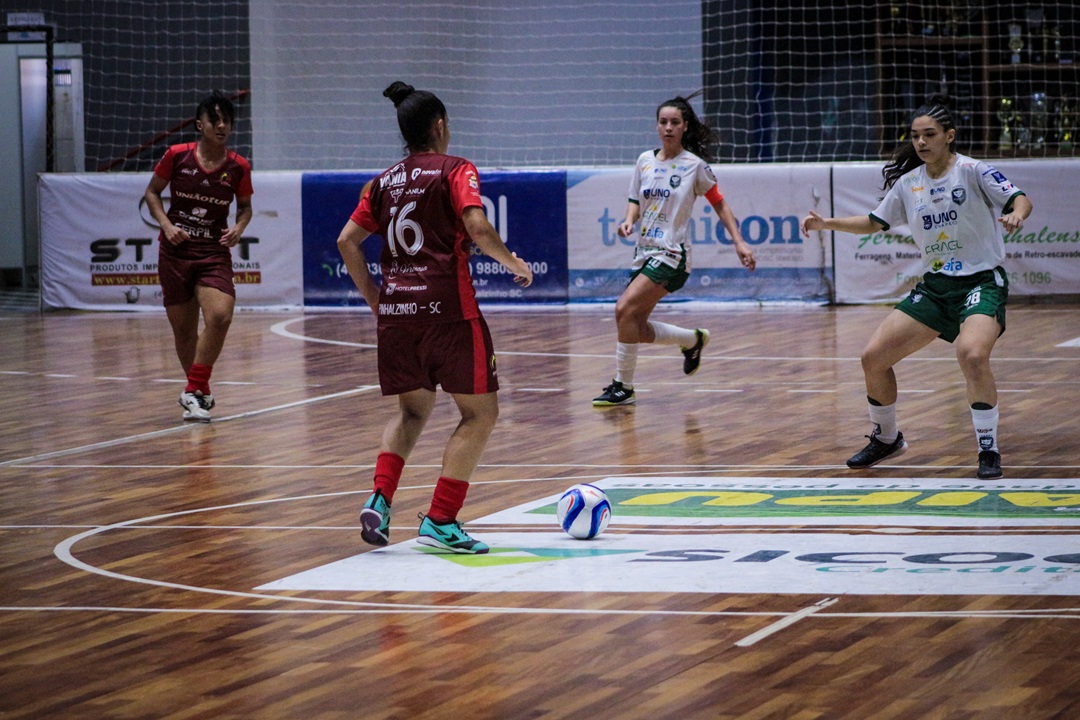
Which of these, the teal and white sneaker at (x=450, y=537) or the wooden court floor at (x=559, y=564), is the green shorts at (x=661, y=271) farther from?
the teal and white sneaker at (x=450, y=537)

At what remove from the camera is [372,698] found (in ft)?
13.4

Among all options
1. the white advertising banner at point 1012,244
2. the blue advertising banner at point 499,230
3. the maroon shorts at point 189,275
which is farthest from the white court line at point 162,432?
the white advertising banner at point 1012,244

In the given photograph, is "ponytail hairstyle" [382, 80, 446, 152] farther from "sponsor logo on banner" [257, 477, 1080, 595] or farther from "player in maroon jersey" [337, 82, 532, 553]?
"sponsor logo on banner" [257, 477, 1080, 595]

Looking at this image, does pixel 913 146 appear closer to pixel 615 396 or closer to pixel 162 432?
pixel 615 396

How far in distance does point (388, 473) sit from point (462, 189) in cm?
111

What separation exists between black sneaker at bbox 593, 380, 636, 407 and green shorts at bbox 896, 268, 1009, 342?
276 cm

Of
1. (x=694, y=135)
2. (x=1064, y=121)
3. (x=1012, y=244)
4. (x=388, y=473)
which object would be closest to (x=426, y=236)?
(x=388, y=473)

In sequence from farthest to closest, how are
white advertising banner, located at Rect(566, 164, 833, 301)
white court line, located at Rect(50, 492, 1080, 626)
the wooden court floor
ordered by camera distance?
white advertising banner, located at Rect(566, 164, 833, 301) → white court line, located at Rect(50, 492, 1080, 626) → the wooden court floor

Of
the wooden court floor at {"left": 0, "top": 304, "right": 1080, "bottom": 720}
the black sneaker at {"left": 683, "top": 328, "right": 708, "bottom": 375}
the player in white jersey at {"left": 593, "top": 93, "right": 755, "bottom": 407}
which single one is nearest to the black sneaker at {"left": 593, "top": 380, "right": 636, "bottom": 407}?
the player in white jersey at {"left": 593, "top": 93, "right": 755, "bottom": 407}

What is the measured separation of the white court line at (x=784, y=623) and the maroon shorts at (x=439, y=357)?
149 cm

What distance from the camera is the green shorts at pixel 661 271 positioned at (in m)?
9.88

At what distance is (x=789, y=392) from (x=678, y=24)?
32.8ft

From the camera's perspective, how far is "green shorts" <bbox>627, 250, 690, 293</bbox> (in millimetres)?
9875

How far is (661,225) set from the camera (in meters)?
10.0
